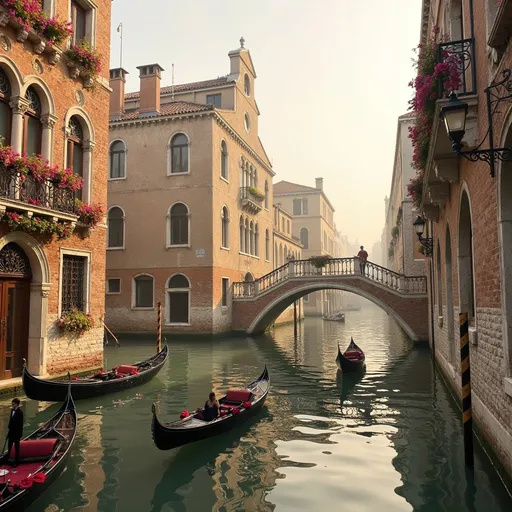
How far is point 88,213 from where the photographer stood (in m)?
10.2

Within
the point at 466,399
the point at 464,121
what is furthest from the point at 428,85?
the point at 466,399

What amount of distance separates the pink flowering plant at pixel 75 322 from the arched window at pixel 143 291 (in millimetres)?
9425

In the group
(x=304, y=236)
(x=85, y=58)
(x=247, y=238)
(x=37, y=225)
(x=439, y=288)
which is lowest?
(x=439, y=288)

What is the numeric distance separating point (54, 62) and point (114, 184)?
11.1 m

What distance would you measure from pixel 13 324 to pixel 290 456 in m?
5.83

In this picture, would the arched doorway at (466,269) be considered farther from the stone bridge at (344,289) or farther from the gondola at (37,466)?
the stone bridge at (344,289)

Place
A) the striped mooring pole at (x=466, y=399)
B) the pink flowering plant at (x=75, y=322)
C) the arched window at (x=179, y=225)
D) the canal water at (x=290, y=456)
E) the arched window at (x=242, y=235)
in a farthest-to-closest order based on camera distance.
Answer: the arched window at (x=242, y=235) → the arched window at (x=179, y=225) → the pink flowering plant at (x=75, y=322) → the striped mooring pole at (x=466, y=399) → the canal water at (x=290, y=456)

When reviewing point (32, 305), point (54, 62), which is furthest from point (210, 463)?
point (54, 62)

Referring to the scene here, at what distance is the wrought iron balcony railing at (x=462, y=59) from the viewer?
5.87 m

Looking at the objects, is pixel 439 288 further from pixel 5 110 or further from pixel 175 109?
pixel 175 109

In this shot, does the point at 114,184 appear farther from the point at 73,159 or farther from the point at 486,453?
the point at 486,453

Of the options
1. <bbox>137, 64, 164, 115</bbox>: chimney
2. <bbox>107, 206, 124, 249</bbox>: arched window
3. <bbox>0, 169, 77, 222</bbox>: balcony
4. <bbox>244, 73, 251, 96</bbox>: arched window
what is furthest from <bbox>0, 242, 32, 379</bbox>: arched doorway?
<bbox>244, 73, 251, 96</bbox>: arched window

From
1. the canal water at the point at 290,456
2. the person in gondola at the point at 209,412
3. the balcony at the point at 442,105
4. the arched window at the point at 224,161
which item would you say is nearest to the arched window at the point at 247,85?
the arched window at the point at 224,161

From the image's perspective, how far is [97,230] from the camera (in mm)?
10867
